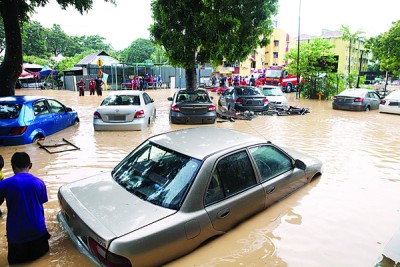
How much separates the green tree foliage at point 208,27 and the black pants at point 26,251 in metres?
11.7

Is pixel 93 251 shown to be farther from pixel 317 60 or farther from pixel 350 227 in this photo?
pixel 317 60

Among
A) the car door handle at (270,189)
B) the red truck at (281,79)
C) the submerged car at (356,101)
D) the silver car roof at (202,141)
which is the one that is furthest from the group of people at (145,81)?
the car door handle at (270,189)

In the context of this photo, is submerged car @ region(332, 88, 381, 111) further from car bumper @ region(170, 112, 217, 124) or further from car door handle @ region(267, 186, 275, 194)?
car door handle @ region(267, 186, 275, 194)

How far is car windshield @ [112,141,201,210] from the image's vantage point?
320 centimetres

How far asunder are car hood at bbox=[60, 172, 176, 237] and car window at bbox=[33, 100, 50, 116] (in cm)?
560

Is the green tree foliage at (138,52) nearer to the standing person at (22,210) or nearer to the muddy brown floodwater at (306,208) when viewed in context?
the muddy brown floodwater at (306,208)

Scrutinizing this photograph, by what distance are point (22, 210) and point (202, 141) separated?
2.15 meters

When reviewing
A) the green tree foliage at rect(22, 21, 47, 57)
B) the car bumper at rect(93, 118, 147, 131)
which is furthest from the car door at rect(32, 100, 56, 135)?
the green tree foliage at rect(22, 21, 47, 57)

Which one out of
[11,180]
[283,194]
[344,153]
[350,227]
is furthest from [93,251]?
[344,153]

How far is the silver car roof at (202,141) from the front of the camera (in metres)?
3.62

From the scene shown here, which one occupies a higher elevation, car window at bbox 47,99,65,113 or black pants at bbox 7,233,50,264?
car window at bbox 47,99,65,113

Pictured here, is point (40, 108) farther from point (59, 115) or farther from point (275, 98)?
point (275, 98)

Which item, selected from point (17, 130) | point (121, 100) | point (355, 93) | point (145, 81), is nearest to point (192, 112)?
point (121, 100)

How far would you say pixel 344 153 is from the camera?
27.1 ft
